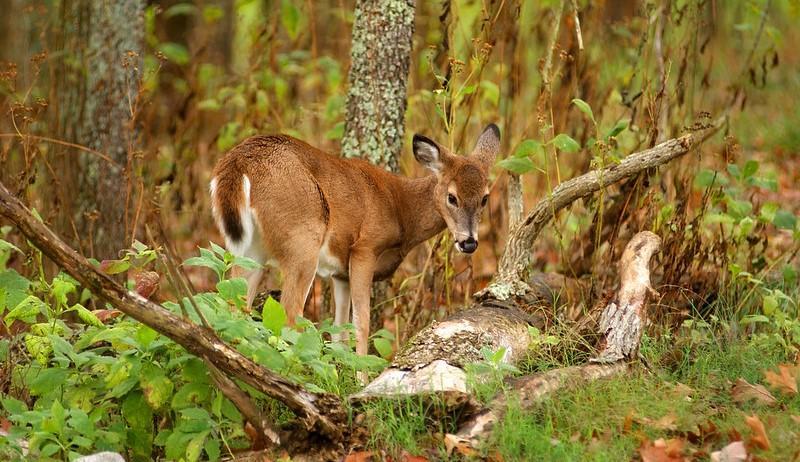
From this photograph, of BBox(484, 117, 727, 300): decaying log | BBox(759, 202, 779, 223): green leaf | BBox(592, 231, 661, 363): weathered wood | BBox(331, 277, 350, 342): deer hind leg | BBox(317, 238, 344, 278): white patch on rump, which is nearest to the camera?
BBox(592, 231, 661, 363): weathered wood

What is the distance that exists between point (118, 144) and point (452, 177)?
221cm

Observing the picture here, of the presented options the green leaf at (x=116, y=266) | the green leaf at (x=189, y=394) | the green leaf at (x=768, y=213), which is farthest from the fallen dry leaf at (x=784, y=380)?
the green leaf at (x=116, y=266)

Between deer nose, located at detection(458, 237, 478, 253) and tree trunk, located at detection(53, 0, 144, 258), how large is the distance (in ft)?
7.36

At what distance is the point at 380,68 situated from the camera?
6.35 metres

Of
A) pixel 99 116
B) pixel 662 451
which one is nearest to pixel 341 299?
pixel 99 116

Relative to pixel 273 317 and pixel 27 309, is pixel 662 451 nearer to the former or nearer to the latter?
pixel 273 317

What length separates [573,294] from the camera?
6254 mm

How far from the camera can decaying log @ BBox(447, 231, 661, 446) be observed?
423 centimetres

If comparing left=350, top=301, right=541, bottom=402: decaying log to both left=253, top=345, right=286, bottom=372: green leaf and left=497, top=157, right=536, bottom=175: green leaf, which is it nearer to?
left=253, top=345, right=286, bottom=372: green leaf

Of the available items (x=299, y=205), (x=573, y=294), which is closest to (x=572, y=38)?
(x=573, y=294)

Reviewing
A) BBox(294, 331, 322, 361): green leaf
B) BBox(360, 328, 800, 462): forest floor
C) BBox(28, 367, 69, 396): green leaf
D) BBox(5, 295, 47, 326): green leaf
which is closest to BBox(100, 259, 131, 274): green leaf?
BBox(5, 295, 47, 326): green leaf

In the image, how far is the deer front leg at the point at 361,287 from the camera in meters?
6.23

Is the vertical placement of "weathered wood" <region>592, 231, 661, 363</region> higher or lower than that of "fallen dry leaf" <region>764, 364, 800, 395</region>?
higher

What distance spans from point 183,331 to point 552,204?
261cm
